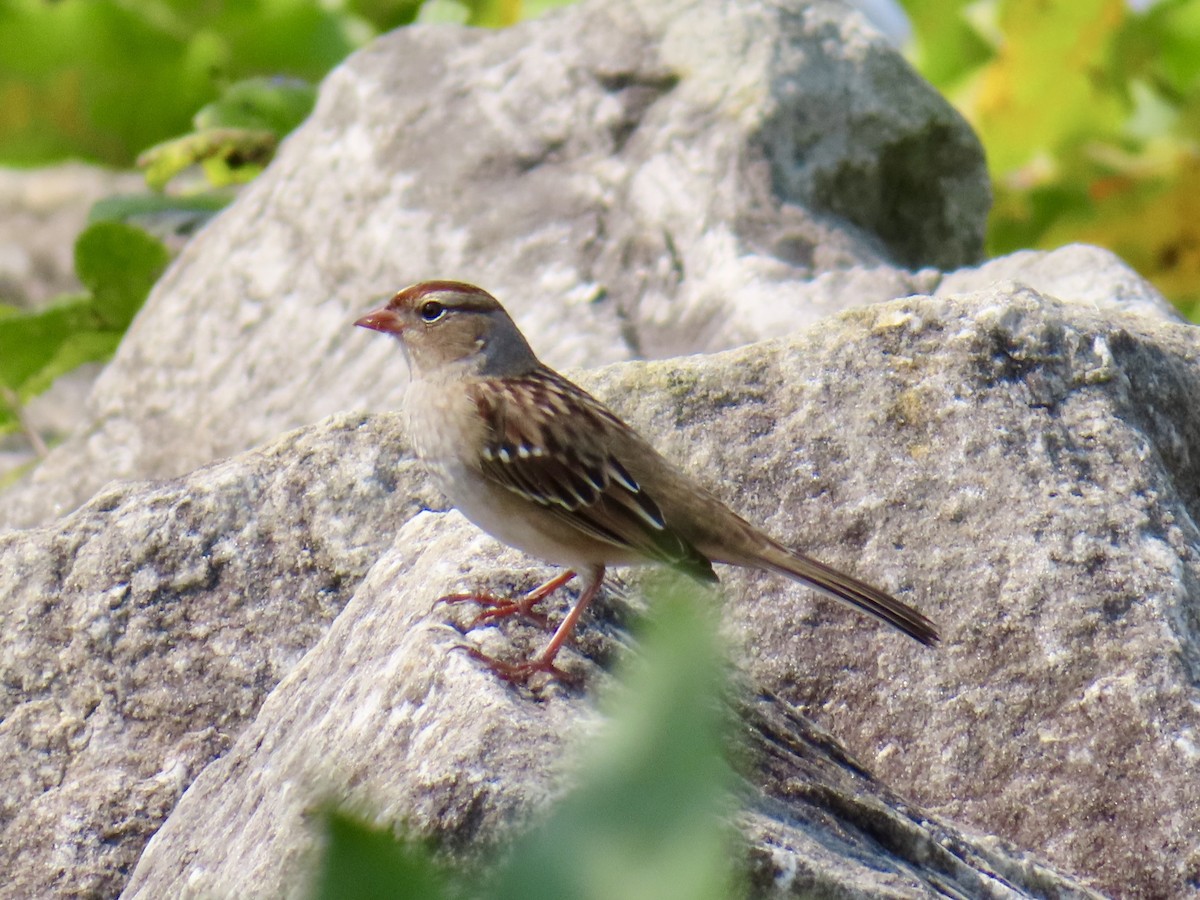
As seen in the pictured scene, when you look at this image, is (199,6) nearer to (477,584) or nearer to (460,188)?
(460,188)

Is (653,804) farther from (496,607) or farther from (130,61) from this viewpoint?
(130,61)

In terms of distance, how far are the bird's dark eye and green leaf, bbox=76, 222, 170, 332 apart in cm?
342

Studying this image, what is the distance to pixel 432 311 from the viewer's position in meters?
4.98

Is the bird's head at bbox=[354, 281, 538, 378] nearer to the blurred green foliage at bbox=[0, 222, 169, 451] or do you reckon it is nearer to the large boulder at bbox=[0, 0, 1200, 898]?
the large boulder at bbox=[0, 0, 1200, 898]

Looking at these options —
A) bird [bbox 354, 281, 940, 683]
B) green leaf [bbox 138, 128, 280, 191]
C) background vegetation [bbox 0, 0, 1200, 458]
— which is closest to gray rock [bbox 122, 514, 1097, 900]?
bird [bbox 354, 281, 940, 683]

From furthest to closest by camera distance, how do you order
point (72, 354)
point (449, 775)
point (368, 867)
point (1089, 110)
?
point (1089, 110), point (72, 354), point (449, 775), point (368, 867)

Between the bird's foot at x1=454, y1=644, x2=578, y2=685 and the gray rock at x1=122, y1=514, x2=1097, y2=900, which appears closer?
the gray rock at x1=122, y1=514, x2=1097, y2=900

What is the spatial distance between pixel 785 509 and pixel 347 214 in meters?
3.40

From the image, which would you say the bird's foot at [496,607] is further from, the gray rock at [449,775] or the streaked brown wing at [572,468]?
the streaked brown wing at [572,468]

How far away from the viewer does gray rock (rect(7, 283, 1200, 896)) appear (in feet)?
12.1

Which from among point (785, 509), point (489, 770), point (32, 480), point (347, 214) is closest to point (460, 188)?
point (347, 214)

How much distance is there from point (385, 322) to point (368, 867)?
4.36 metres

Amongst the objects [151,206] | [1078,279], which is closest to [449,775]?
[1078,279]

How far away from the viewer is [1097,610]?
4180mm
